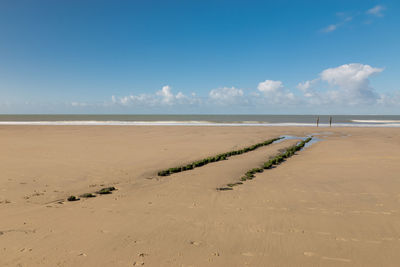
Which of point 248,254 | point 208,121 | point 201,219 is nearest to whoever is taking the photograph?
point 248,254

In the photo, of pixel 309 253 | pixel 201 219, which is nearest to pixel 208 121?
pixel 201 219

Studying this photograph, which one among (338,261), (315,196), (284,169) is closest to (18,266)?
(338,261)

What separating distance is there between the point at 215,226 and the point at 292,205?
9.92 ft

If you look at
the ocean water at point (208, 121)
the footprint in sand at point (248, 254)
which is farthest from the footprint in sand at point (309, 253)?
the ocean water at point (208, 121)

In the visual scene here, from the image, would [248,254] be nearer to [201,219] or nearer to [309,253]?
[309,253]

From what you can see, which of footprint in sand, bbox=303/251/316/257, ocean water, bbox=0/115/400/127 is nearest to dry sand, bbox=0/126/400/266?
footprint in sand, bbox=303/251/316/257

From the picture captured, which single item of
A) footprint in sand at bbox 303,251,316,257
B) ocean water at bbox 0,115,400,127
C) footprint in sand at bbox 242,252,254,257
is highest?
ocean water at bbox 0,115,400,127

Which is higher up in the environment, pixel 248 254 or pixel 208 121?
pixel 208 121

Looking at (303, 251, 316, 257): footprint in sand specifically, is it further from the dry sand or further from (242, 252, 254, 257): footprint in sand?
(242, 252, 254, 257): footprint in sand

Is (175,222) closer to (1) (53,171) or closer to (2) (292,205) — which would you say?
(2) (292,205)

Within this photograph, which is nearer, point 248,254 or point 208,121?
point 248,254

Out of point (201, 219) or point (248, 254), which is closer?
point (248, 254)

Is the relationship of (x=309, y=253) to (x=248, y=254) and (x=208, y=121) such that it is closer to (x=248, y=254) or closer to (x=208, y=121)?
(x=248, y=254)

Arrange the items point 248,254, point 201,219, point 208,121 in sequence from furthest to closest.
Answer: point 208,121 < point 201,219 < point 248,254
